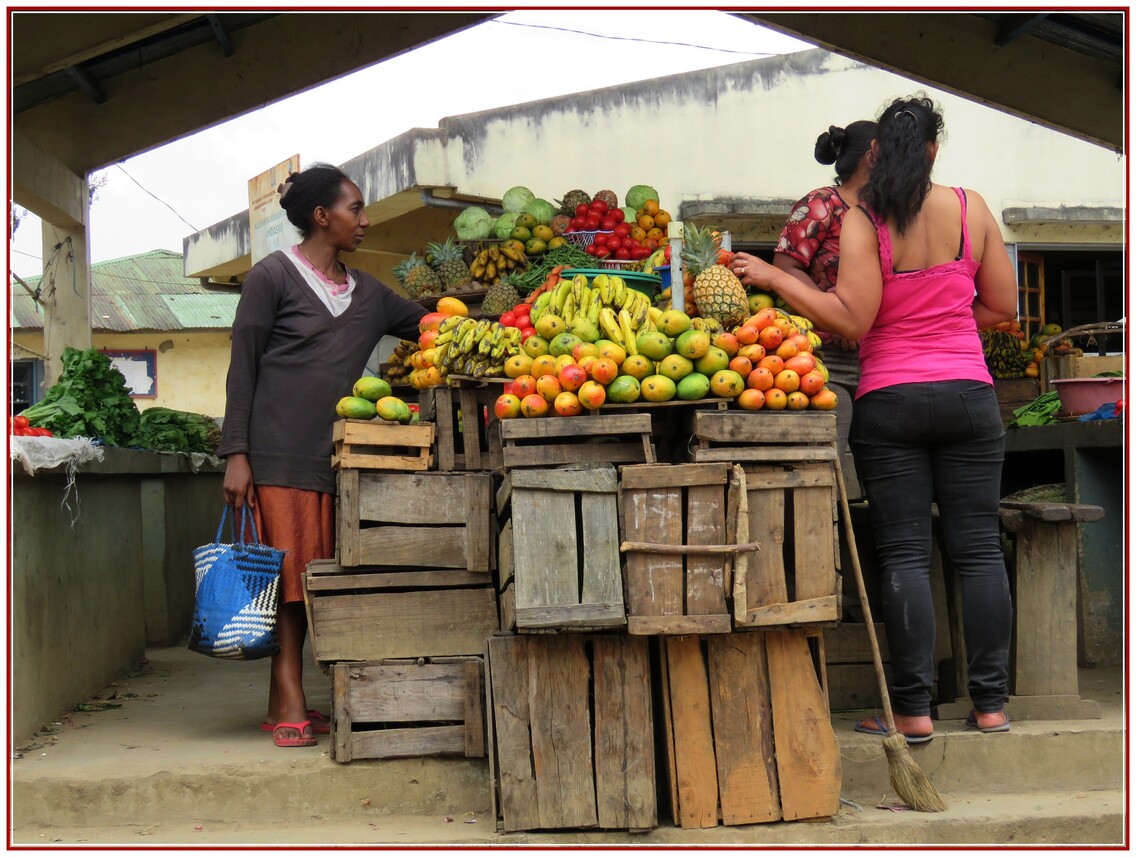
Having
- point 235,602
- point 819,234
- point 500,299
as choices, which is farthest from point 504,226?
point 235,602

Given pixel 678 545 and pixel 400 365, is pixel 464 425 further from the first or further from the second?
pixel 400 365

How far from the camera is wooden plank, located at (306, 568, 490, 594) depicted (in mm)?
4395

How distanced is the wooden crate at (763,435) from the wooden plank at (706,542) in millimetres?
114

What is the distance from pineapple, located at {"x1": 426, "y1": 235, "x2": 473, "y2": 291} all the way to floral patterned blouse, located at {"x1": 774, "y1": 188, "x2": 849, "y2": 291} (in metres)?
2.39

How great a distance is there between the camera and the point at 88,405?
6602 millimetres

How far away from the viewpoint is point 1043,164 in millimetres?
11391

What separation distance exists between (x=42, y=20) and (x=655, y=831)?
185 inches

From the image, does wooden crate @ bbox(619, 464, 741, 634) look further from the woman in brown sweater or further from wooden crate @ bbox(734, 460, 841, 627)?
the woman in brown sweater

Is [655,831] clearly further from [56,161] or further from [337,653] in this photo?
[56,161]

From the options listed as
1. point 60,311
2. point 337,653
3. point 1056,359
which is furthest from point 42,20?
point 1056,359

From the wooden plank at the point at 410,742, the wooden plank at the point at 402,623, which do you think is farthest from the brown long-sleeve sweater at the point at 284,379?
the wooden plank at the point at 410,742

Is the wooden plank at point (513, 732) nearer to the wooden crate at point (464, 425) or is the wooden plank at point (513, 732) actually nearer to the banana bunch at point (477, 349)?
the wooden crate at point (464, 425)

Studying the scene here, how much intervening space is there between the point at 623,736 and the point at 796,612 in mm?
735

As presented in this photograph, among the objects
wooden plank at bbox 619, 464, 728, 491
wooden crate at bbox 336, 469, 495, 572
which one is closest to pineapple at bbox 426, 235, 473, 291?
wooden crate at bbox 336, 469, 495, 572
